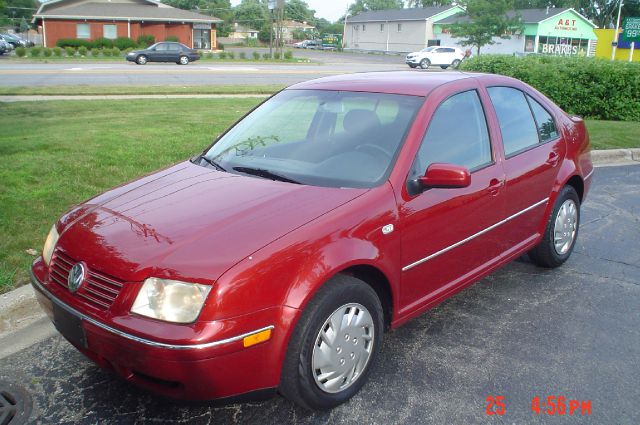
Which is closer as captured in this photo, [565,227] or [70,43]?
[565,227]

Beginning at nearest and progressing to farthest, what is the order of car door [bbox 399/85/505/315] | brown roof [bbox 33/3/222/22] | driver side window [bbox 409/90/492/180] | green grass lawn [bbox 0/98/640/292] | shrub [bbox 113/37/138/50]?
1. car door [bbox 399/85/505/315]
2. driver side window [bbox 409/90/492/180]
3. green grass lawn [bbox 0/98/640/292]
4. shrub [bbox 113/37/138/50]
5. brown roof [bbox 33/3/222/22]

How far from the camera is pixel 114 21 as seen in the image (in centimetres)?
5062

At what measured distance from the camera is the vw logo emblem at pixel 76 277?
114 inches

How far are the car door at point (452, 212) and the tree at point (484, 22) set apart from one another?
30.5 m

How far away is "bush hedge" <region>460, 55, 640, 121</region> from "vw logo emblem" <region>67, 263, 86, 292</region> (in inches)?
491

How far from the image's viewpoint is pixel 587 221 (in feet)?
21.6

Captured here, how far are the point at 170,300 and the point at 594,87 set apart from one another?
12824mm

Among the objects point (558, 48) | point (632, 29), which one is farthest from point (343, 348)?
point (558, 48)

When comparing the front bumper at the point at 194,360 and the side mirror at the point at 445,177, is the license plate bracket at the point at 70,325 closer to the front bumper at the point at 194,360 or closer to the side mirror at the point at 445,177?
the front bumper at the point at 194,360

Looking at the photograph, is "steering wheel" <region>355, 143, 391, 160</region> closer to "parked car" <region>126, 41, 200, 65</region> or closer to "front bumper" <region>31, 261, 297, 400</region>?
"front bumper" <region>31, 261, 297, 400</region>

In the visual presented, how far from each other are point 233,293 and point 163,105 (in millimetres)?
11745

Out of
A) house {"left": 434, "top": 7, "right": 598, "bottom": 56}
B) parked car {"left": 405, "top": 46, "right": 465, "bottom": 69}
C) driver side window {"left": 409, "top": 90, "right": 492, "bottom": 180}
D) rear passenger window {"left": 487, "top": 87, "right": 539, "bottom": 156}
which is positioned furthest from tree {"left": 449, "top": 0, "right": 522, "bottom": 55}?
driver side window {"left": 409, "top": 90, "right": 492, "bottom": 180}

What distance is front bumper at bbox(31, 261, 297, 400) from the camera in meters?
2.56

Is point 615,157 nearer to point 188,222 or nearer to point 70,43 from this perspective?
point 188,222
